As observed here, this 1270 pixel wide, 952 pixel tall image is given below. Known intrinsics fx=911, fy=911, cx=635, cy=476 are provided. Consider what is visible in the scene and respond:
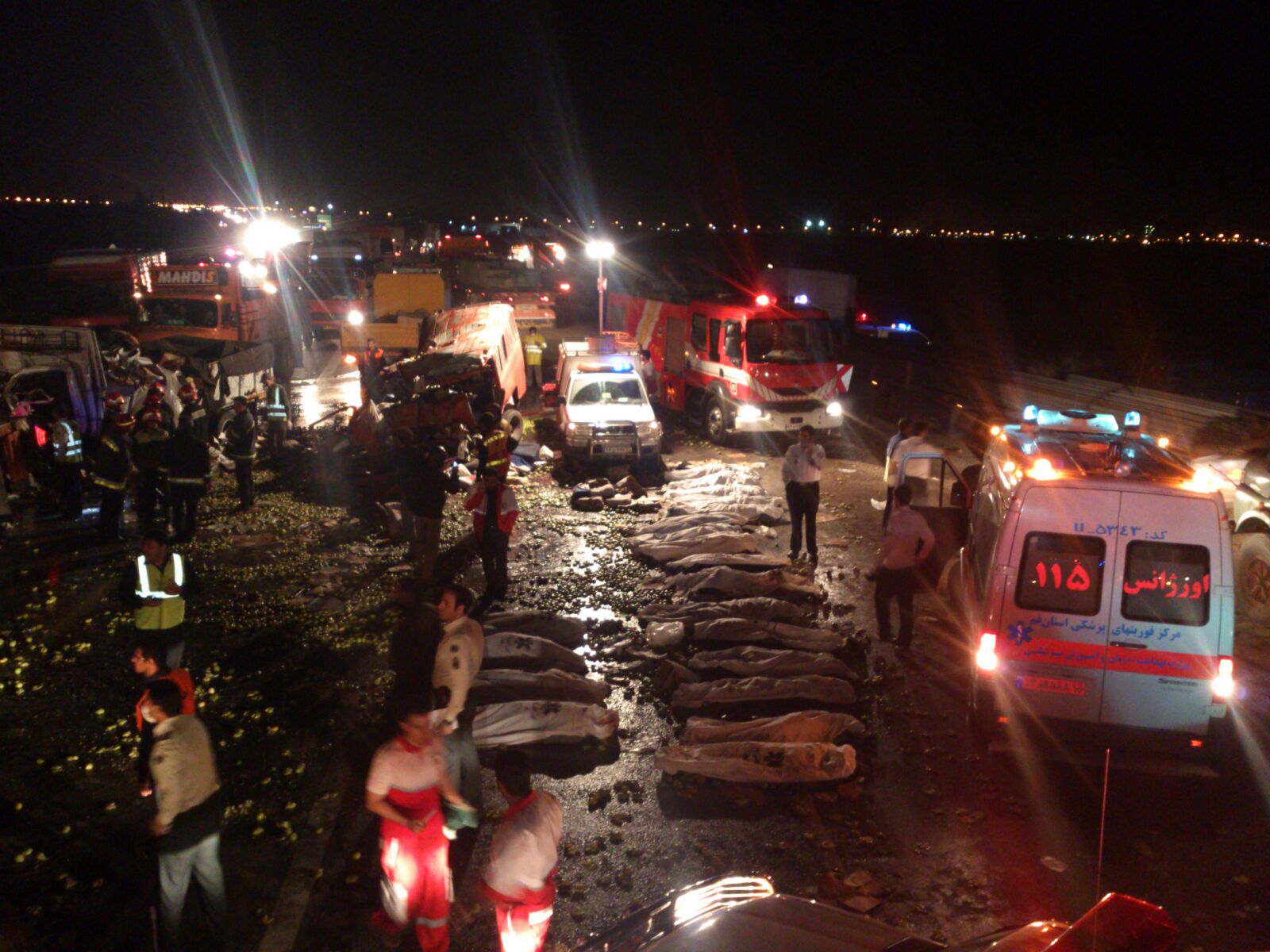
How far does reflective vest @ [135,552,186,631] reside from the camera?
6.17 metres

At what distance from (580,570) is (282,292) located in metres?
18.2

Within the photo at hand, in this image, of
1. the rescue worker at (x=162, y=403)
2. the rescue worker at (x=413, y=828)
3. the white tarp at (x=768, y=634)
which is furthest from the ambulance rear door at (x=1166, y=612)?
the rescue worker at (x=162, y=403)

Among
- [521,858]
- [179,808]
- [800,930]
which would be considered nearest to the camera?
[800,930]

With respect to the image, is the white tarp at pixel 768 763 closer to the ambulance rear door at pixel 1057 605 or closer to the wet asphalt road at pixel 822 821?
the wet asphalt road at pixel 822 821

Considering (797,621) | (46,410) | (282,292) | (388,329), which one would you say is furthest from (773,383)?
(282,292)

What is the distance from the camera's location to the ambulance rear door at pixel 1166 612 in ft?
18.1

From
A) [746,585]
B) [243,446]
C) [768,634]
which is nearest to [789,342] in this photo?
[746,585]

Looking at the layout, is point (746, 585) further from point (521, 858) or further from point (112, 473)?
point (112, 473)

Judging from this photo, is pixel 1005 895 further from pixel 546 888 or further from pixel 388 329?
pixel 388 329

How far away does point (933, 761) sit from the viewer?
21.6 ft

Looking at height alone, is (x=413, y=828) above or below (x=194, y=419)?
below

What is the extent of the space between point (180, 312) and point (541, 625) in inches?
630

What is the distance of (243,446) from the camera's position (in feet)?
39.9

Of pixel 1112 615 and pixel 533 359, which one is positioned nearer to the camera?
pixel 1112 615
